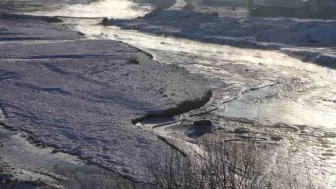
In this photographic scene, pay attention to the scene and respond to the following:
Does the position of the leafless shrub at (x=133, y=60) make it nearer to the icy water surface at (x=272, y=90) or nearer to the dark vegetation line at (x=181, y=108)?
the icy water surface at (x=272, y=90)

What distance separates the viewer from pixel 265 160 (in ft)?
41.1

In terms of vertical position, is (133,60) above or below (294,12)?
below

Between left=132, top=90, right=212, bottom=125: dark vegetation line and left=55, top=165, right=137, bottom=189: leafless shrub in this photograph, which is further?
left=132, top=90, right=212, bottom=125: dark vegetation line

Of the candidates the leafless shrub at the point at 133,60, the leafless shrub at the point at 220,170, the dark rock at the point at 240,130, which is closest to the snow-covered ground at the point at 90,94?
the leafless shrub at the point at 133,60

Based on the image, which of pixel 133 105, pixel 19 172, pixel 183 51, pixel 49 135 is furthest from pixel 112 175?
pixel 183 51

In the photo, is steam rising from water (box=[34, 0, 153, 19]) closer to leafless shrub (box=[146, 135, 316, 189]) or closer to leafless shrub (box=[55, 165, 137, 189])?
leafless shrub (box=[55, 165, 137, 189])

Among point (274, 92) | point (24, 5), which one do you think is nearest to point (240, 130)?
point (274, 92)

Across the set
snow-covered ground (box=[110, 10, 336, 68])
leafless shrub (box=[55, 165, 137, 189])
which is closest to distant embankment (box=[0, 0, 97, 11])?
snow-covered ground (box=[110, 10, 336, 68])

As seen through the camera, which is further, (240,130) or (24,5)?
(24,5)

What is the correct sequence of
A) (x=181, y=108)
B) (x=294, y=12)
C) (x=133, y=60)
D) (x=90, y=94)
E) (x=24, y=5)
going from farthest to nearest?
(x=24, y=5) → (x=294, y=12) → (x=133, y=60) → (x=90, y=94) → (x=181, y=108)

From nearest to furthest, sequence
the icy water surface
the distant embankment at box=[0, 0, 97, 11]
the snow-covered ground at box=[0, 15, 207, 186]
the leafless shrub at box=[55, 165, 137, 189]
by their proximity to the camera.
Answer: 1. the leafless shrub at box=[55, 165, 137, 189]
2. the snow-covered ground at box=[0, 15, 207, 186]
3. the icy water surface
4. the distant embankment at box=[0, 0, 97, 11]

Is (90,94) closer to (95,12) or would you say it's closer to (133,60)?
(133,60)

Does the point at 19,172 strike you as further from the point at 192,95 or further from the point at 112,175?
the point at 192,95

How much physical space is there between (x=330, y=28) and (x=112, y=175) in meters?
34.2
